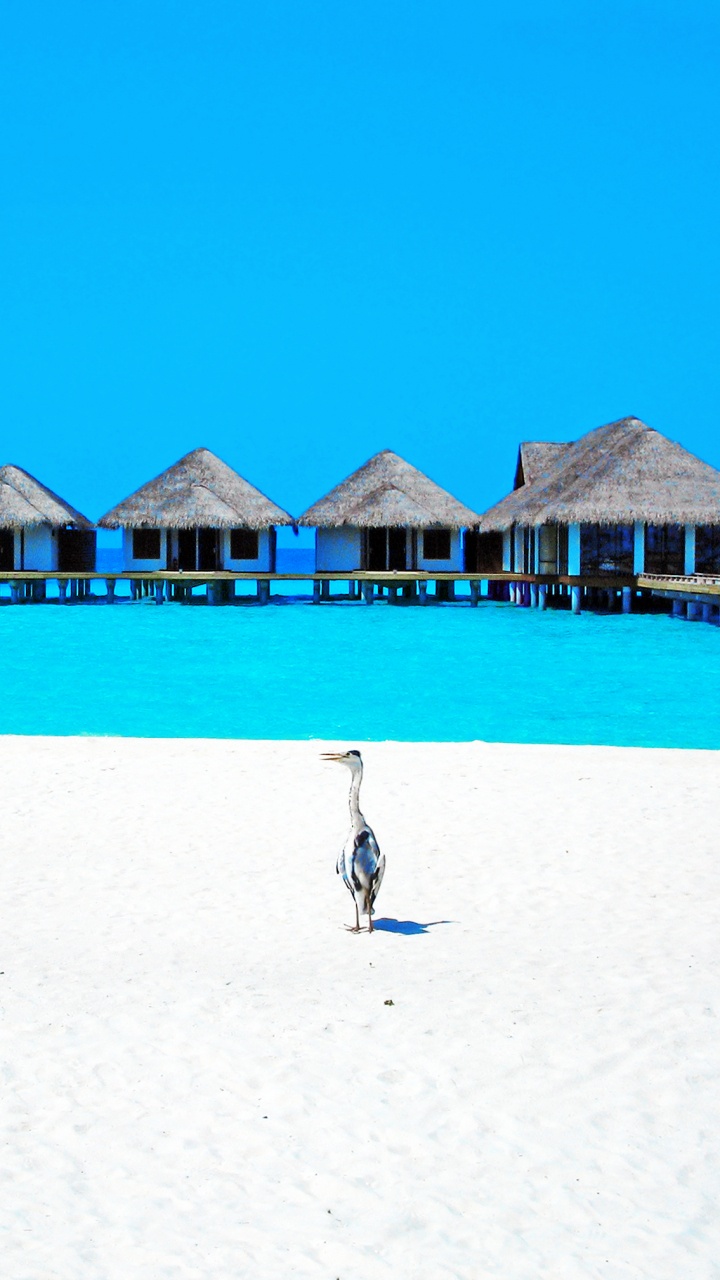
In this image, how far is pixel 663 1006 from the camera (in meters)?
4.07

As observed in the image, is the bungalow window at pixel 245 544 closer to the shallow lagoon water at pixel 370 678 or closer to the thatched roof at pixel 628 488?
the shallow lagoon water at pixel 370 678

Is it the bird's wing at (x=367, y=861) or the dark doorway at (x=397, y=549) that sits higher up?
the dark doorway at (x=397, y=549)

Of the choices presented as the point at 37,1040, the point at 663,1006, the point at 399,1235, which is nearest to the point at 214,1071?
the point at 37,1040

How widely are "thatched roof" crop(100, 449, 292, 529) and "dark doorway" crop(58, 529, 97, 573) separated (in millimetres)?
2546

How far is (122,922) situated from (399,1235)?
2525mm

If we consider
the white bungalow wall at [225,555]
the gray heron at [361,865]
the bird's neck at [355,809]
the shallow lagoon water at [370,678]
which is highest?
the white bungalow wall at [225,555]

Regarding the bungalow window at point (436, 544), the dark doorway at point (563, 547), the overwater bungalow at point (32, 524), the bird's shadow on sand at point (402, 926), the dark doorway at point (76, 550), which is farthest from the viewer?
the dark doorway at point (76, 550)

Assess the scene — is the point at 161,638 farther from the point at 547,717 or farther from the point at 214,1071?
the point at 214,1071

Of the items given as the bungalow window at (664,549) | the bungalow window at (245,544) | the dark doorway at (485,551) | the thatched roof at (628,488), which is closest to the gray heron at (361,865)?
the thatched roof at (628,488)

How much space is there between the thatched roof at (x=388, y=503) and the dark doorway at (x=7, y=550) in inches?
272

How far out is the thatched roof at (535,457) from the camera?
3134cm

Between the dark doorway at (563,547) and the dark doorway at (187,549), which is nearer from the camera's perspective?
the dark doorway at (563,547)

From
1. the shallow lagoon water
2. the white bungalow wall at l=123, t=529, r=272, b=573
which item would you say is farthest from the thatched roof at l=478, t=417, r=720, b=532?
the white bungalow wall at l=123, t=529, r=272, b=573

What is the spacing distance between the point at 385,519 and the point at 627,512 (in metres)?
5.85
